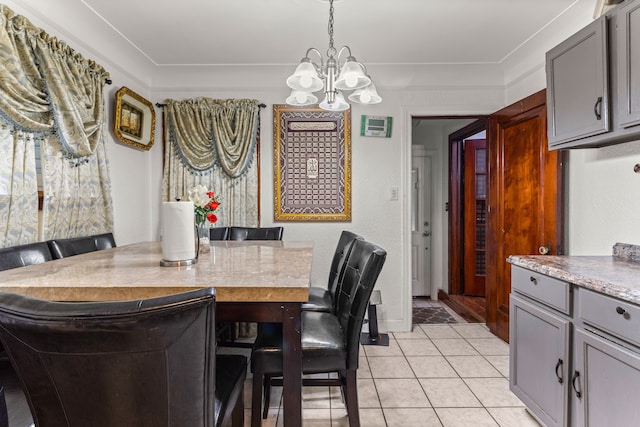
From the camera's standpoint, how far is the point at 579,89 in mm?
1801

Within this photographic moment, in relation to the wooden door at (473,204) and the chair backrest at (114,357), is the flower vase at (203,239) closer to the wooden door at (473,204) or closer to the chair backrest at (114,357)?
the chair backrest at (114,357)

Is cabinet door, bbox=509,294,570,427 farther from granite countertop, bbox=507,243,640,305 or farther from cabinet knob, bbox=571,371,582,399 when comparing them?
granite countertop, bbox=507,243,640,305

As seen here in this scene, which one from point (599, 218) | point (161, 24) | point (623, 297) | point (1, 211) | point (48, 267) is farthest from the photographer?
point (161, 24)

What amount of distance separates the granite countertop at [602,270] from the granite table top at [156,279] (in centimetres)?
112

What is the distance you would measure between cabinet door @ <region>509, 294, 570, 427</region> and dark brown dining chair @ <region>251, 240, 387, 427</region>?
0.87 m

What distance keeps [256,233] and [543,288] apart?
6.63ft

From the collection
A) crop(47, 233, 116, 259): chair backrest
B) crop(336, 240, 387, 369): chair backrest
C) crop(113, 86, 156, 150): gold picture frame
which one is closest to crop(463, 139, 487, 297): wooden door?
crop(336, 240, 387, 369): chair backrest

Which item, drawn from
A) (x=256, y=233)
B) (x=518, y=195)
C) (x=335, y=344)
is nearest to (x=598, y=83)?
(x=518, y=195)

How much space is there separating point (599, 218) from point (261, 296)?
7.09 ft

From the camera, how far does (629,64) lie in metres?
1.52

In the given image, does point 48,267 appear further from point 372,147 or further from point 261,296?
point 372,147

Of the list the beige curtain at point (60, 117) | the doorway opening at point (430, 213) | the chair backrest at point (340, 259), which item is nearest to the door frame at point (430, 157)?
the doorway opening at point (430, 213)

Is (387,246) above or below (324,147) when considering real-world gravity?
below

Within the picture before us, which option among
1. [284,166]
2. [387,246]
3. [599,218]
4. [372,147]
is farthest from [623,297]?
[284,166]
